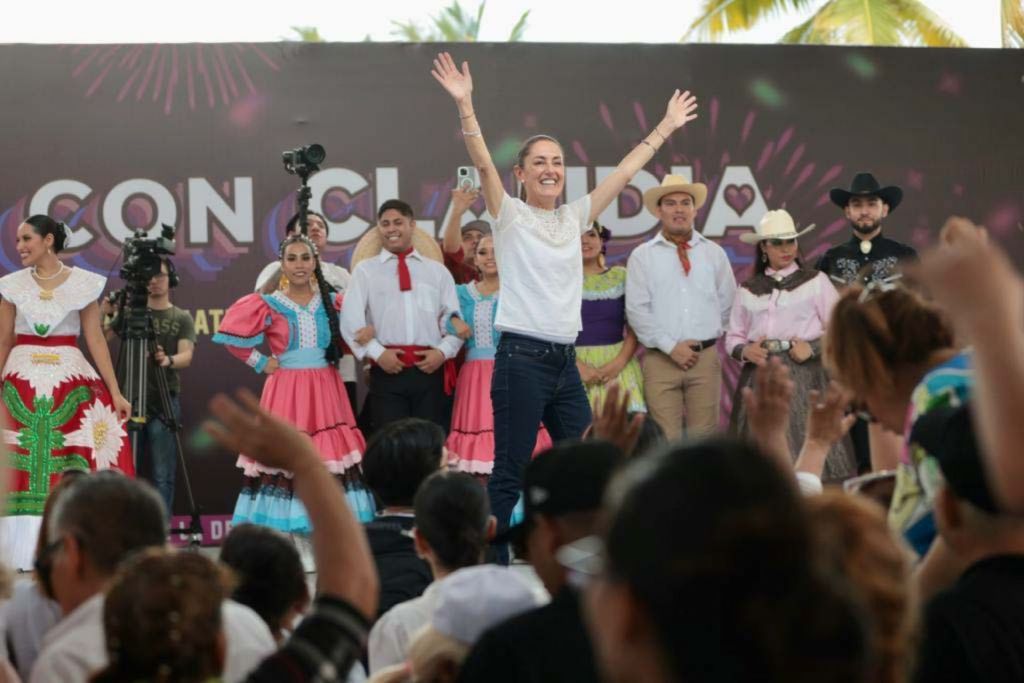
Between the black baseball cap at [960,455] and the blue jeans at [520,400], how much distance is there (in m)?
3.20

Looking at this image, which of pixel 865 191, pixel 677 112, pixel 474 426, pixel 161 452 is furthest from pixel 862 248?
pixel 161 452

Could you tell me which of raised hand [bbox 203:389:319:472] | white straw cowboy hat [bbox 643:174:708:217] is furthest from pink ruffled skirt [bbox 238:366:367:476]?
raised hand [bbox 203:389:319:472]

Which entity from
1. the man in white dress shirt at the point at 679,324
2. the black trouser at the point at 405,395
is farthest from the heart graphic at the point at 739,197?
the black trouser at the point at 405,395

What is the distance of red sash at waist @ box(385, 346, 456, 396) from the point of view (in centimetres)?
689

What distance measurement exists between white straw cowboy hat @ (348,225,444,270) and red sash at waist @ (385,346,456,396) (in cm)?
55

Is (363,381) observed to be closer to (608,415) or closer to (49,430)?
(49,430)

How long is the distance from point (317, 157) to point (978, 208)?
389 cm

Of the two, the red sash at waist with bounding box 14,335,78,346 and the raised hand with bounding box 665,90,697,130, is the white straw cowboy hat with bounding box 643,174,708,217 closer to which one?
the raised hand with bounding box 665,90,697,130

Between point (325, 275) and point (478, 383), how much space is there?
1167 millimetres

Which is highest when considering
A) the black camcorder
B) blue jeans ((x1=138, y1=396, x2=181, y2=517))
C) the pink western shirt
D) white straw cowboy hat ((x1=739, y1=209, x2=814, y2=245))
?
the black camcorder

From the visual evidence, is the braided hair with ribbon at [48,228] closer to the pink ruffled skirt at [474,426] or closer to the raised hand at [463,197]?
the raised hand at [463,197]

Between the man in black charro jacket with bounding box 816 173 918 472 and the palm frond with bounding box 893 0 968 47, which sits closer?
the man in black charro jacket with bounding box 816 173 918 472

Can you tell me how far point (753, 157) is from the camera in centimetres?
812

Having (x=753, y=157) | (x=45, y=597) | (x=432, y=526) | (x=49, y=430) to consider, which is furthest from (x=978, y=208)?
(x=45, y=597)
